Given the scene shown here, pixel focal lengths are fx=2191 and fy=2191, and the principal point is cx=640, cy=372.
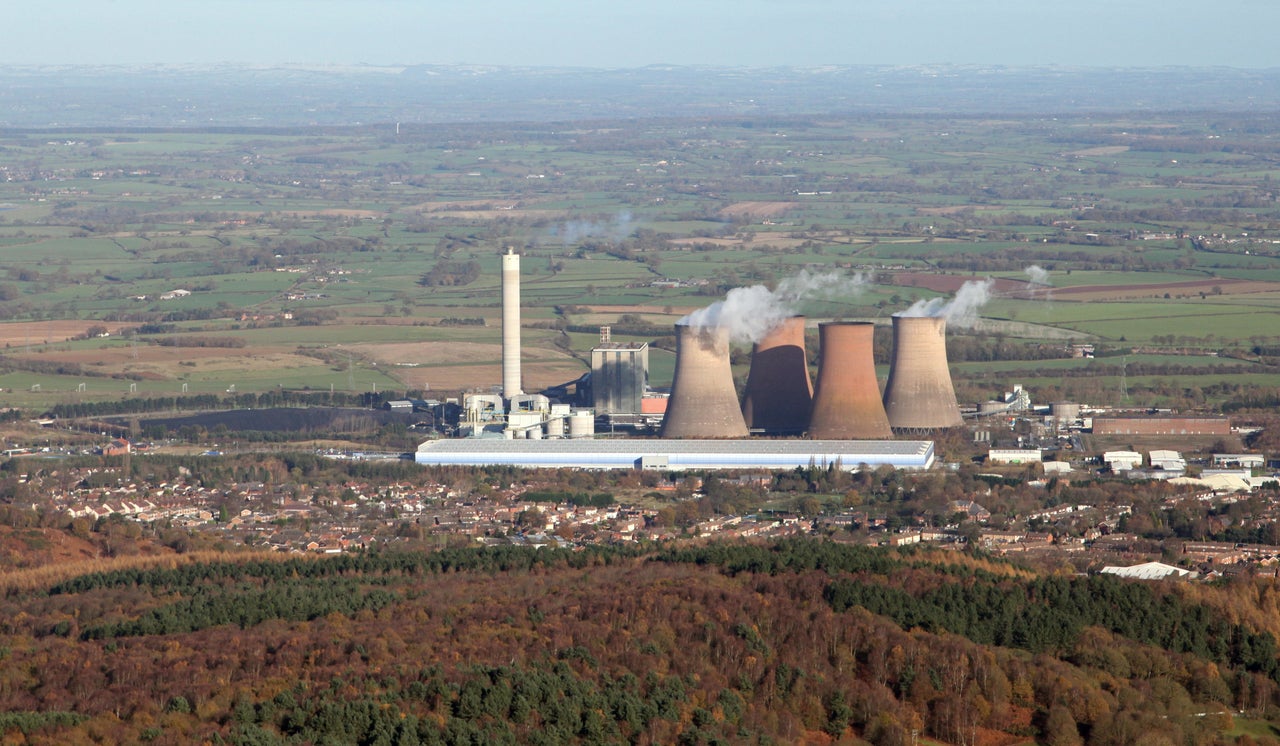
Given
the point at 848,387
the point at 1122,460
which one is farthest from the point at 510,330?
the point at 1122,460

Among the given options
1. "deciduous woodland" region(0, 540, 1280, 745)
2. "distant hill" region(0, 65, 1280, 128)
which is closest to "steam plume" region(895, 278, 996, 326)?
"deciduous woodland" region(0, 540, 1280, 745)

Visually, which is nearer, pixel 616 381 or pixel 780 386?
pixel 780 386

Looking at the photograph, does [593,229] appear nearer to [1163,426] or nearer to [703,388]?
[1163,426]

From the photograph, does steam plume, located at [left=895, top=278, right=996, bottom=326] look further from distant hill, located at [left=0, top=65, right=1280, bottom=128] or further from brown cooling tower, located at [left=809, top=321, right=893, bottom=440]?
distant hill, located at [left=0, top=65, right=1280, bottom=128]

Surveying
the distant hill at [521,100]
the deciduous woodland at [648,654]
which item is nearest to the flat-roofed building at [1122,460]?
the deciduous woodland at [648,654]

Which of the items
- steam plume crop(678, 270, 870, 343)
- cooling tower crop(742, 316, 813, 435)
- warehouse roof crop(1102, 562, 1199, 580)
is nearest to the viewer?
warehouse roof crop(1102, 562, 1199, 580)

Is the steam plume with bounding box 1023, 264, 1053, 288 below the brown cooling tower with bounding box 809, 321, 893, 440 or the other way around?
the other way around

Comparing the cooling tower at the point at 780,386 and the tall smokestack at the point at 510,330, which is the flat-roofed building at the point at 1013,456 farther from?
the tall smokestack at the point at 510,330
